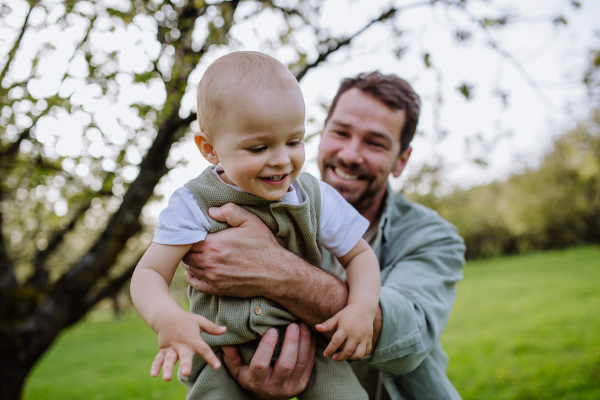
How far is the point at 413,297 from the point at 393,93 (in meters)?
1.49

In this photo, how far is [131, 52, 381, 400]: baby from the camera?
147cm

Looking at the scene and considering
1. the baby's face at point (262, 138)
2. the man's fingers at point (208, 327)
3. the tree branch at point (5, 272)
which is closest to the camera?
the man's fingers at point (208, 327)

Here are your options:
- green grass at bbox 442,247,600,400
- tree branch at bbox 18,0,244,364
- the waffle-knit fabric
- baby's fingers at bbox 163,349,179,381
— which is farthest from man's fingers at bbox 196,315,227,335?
green grass at bbox 442,247,600,400

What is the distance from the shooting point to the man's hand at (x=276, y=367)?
168 cm

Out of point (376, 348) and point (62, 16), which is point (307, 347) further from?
point (62, 16)

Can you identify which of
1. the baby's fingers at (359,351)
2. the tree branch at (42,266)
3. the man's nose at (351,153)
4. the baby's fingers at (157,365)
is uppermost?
the man's nose at (351,153)

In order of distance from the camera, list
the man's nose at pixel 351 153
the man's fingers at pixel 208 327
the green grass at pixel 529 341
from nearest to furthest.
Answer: the man's fingers at pixel 208 327 → the man's nose at pixel 351 153 → the green grass at pixel 529 341

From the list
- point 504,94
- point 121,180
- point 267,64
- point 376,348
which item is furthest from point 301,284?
point 121,180

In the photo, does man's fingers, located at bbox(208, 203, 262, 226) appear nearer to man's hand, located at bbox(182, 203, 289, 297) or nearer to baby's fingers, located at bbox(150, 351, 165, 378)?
man's hand, located at bbox(182, 203, 289, 297)

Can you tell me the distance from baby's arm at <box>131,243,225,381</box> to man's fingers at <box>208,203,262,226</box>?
0.27m

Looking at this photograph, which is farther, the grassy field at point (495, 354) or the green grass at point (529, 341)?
the grassy field at point (495, 354)

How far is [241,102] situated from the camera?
1.51 metres

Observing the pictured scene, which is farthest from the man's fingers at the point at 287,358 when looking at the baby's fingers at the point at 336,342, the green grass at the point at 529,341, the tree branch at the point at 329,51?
the green grass at the point at 529,341

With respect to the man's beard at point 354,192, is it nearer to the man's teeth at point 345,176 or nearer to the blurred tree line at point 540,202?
the man's teeth at point 345,176
